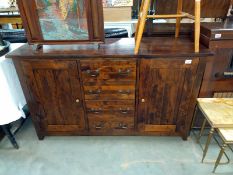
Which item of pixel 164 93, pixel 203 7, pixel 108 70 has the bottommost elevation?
pixel 164 93

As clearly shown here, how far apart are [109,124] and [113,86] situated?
1.36 ft

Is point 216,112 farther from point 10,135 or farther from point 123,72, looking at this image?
point 10,135

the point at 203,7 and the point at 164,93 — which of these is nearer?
the point at 164,93

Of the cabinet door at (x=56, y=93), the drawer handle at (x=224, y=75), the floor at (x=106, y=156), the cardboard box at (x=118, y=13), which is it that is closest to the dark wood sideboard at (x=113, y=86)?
the cabinet door at (x=56, y=93)

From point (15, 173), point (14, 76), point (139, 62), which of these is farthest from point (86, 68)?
point (15, 173)

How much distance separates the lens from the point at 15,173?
143 cm

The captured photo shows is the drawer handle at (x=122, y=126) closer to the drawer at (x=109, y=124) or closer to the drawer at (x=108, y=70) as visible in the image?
the drawer at (x=109, y=124)

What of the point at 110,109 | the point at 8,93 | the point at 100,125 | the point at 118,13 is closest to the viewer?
the point at 8,93

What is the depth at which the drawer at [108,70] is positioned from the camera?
1264 mm

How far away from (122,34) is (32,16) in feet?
3.02

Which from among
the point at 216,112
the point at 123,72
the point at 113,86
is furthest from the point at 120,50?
the point at 216,112

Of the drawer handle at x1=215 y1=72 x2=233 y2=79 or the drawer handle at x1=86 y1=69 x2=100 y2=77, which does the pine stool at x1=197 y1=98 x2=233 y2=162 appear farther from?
the drawer handle at x1=86 y1=69 x2=100 y2=77

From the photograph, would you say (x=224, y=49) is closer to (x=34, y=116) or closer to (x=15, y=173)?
(x=34, y=116)

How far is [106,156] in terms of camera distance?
1558mm
